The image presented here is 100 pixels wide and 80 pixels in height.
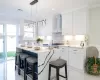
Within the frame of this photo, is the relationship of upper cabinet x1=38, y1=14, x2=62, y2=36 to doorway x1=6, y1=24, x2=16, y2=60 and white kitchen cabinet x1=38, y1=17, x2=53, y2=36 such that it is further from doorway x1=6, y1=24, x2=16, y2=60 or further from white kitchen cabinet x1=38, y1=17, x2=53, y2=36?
doorway x1=6, y1=24, x2=16, y2=60

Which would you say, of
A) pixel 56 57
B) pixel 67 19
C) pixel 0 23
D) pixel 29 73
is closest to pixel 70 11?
pixel 67 19

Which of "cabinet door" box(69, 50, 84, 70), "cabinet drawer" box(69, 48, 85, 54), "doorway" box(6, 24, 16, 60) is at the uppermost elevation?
"doorway" box(6, 24, 16, 60)

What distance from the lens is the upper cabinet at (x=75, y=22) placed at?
4.27m

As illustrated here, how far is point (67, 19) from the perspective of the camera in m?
5.05

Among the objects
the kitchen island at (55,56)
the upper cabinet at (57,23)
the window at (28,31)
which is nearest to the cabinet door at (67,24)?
the upper cabinet at (57,23)

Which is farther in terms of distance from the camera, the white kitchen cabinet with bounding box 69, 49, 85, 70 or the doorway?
the doorway

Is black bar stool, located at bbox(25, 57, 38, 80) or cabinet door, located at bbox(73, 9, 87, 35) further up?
cabinet door, located at bbox(73, 9, 87, 35)

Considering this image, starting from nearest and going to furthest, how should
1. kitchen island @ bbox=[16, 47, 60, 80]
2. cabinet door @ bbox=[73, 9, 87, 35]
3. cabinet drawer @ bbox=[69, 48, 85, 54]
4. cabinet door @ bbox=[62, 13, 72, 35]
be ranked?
kitchen island @ bbox=[16, 47, 60, 80] < cabinet drawer @ bbox=[69, 48, 85, 54] < cabinet door @ bbox=[73, 9, 87, 35] < cabinet door @ bbox=[62, 13, 72, 35]

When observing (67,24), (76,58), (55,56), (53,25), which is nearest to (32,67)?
(55,56)

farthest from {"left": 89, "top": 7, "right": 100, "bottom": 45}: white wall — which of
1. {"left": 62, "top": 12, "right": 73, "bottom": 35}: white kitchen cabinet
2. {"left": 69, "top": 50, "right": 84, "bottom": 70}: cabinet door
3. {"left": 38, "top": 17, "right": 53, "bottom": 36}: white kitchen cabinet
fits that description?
{"left": 38, "top": 17, "right": 53, "bottom": 36}: white kitchen cabinet

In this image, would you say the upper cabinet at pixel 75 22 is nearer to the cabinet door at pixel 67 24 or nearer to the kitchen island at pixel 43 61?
the cabinet door at pixel 67 24

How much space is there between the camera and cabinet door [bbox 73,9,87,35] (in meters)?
4.26

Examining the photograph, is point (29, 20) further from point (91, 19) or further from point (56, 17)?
point (91, 19)

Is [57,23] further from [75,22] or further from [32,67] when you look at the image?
[32,67]
